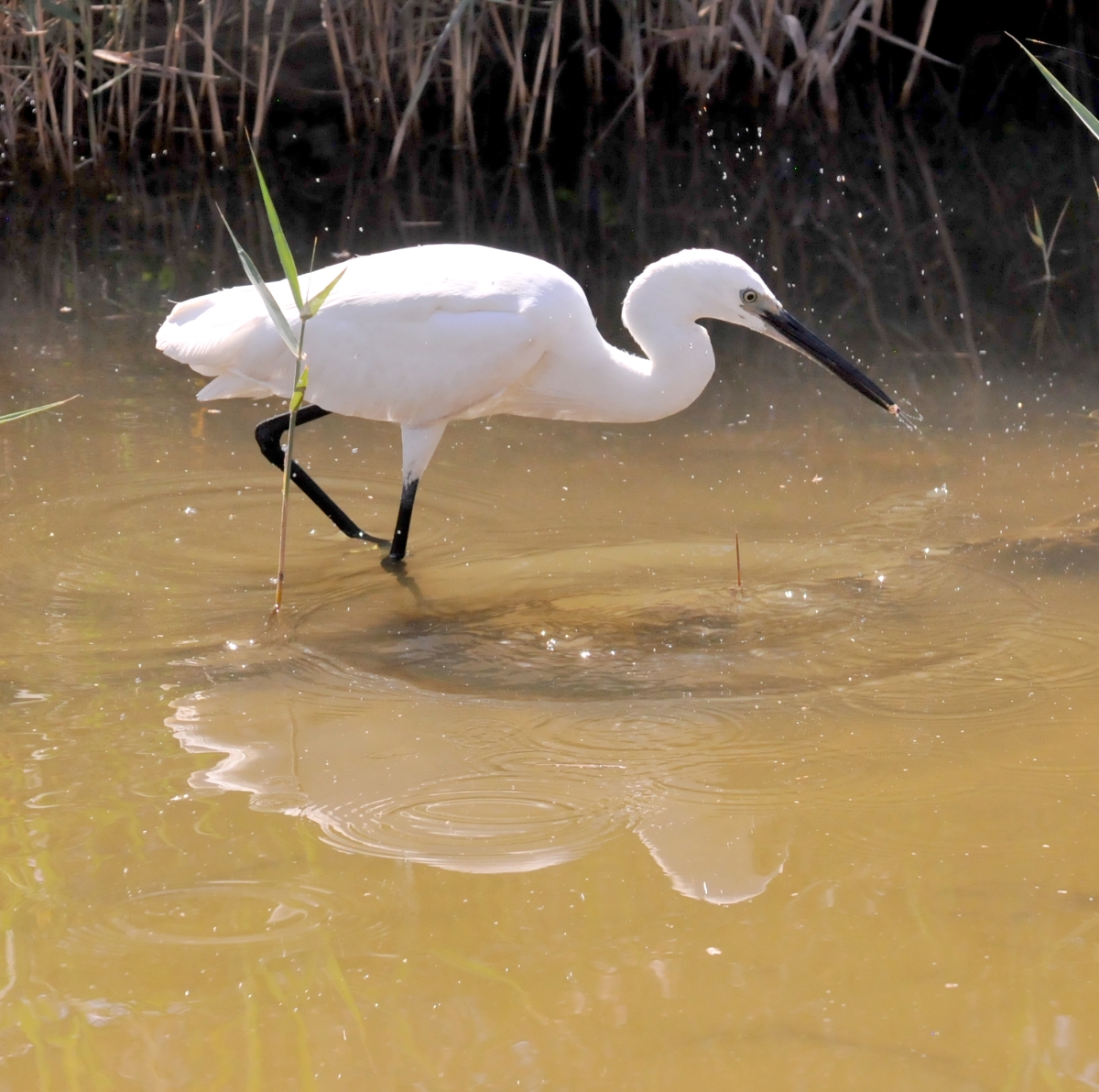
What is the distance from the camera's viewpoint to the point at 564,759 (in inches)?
126

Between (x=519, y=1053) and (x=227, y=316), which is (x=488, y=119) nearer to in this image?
(x=227, y=316)

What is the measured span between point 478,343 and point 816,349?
966mm

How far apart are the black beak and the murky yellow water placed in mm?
414

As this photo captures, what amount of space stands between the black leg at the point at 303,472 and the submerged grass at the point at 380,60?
148 inches

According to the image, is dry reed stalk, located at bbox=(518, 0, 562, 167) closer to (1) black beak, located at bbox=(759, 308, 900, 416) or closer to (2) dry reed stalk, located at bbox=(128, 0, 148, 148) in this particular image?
(2) dry reed stalk, located at bbox=(128, 0, 148, 148)

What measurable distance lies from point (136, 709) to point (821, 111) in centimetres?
811

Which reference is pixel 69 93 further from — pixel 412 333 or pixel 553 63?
pixel 412 333

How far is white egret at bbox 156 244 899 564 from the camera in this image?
14.1ft

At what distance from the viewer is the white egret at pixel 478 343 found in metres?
4.30

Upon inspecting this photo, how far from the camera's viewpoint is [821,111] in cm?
1034

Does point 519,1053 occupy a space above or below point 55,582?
above

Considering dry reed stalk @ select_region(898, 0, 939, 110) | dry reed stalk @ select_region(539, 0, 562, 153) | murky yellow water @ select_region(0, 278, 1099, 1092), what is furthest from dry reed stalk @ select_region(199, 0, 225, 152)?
dry reed stalk @ select_region(898, 0, 939, 110)

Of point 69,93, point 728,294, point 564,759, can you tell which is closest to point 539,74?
point 69,93

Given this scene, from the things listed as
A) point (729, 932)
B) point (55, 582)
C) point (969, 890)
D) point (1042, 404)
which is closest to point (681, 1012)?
point (729, 932)
